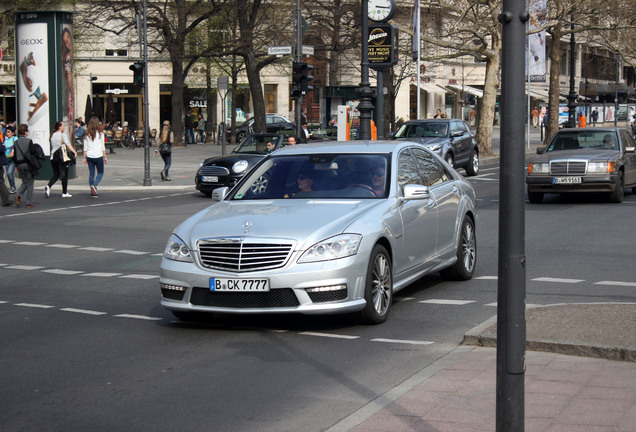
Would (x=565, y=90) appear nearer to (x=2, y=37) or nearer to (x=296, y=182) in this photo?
(x=2, y=37)

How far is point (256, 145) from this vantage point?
25594mm

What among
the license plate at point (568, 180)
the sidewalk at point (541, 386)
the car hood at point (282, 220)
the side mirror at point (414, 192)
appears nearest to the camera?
the sidewalk at point (541, 386)

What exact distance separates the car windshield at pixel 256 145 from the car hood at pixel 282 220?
16302mm

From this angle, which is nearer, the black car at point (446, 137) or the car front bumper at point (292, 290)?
the car front bumper at point (292, 290)

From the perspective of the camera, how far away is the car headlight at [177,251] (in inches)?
326

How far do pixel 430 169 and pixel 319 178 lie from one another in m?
1.66

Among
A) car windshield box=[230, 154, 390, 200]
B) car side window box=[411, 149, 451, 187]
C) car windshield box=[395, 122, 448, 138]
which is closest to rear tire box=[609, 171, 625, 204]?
car windshield box=[395, 122, 448, 138]

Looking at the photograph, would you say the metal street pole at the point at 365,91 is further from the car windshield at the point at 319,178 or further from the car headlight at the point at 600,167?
the car windshield at the point at 319,178

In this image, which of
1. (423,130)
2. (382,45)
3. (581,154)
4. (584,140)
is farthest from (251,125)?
(581,154)

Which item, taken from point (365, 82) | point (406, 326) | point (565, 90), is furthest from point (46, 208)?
point (565, 90)

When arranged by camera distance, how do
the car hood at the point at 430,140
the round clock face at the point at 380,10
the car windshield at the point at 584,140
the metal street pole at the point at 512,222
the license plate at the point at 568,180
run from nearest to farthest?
the metal street pole at the point at 512,222 < the license plate at the point at 568,180 < the car windshield at the point at 584,140 < the round clock face at the point at 380,10 < the car hood at the point at 430,140

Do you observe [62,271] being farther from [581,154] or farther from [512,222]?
[581,154]

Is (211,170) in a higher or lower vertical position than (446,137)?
lower

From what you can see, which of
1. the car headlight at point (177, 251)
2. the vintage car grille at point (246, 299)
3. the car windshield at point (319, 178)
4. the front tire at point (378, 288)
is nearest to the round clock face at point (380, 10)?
the car windshield at point (319, 178)
